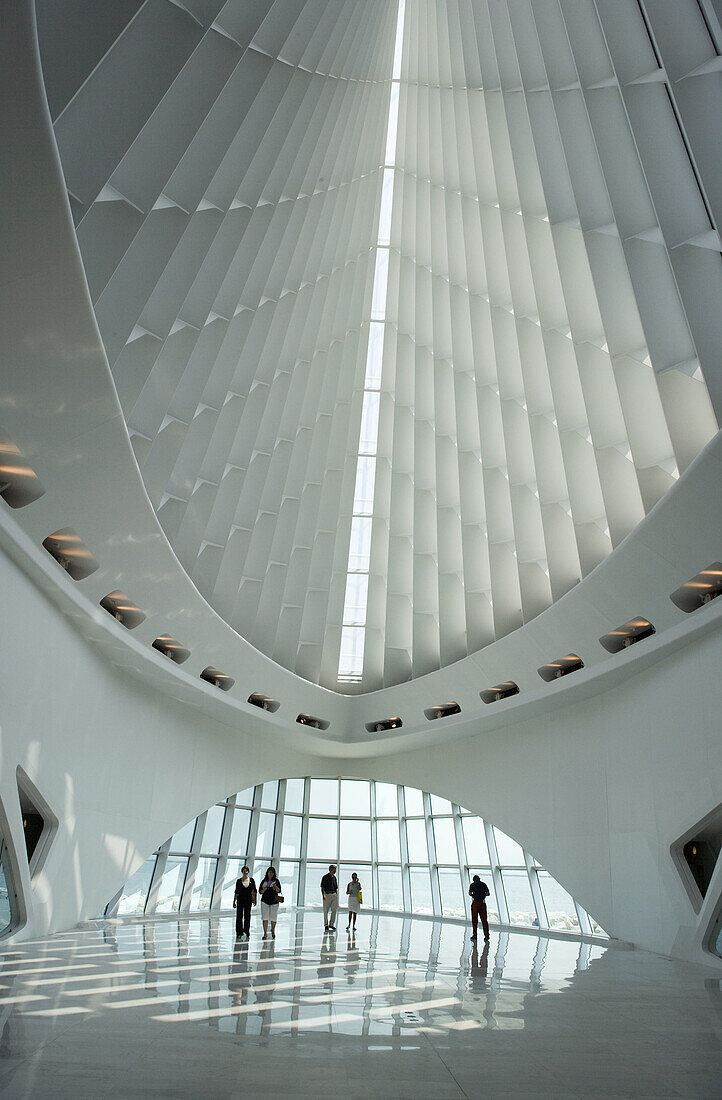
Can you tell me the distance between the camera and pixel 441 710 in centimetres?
2388

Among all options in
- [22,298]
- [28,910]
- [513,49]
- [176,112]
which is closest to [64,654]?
[28,910]

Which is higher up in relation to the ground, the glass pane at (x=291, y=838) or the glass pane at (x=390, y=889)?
the glass pane at (x=291, y=838)

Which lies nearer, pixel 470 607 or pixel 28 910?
pixel 28 910

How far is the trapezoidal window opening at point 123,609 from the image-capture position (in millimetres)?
15854

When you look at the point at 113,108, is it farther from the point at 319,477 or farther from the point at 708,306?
the point at 319,477

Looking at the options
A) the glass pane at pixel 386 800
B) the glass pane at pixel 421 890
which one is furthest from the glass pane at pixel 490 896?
the glass pane at pixel 386 800

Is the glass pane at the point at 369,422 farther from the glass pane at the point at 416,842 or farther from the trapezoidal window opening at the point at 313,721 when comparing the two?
the glass pane at the point at 416,842

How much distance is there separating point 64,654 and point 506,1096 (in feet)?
40.8

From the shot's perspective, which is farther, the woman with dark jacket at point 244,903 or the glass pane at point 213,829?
the glass pane at point 213,829

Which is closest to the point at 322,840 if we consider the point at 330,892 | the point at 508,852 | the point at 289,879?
the point at 289,879

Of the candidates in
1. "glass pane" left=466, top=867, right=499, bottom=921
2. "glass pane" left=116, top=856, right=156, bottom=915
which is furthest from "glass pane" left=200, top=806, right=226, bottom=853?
"glass pane" left=466, top=867, right=499, bottom=921

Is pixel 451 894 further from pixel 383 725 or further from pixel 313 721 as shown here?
pixel 313 721

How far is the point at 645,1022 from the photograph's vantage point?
23.4ft

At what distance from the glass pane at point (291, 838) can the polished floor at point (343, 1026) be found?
17.3 meters
